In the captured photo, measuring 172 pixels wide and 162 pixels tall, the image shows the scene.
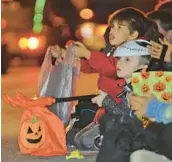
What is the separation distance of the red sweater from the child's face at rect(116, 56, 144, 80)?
0.17 meters

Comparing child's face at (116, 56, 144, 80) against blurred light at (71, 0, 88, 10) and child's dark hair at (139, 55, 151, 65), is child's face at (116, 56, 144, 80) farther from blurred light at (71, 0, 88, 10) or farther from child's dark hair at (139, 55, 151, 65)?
blurred light at (71, 0, 88, 10)

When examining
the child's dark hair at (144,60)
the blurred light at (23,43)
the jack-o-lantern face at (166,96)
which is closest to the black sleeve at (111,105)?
the child's dark hair at (144,60)

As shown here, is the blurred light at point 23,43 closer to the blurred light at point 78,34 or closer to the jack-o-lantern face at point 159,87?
the blurred light at point 78,34

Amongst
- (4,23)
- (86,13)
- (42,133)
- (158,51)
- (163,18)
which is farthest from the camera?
(4,23)

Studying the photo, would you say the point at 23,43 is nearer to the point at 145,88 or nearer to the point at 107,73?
the point at 107,73

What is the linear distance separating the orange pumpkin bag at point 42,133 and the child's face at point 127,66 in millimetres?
495

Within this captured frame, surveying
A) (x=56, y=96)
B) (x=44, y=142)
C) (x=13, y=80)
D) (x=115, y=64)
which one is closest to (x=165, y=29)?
(x=115, y=64)

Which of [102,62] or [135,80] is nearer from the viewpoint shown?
[135,80]

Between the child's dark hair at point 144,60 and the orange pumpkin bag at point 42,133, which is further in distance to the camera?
the orange pumpkin bag at point 42,133

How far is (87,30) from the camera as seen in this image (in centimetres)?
370

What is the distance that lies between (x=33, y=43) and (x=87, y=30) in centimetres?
58

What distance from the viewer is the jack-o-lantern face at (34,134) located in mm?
2303

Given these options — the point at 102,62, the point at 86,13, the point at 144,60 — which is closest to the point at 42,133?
the point at 102,62

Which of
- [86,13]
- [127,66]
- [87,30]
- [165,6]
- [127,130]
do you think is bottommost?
[127,130]
